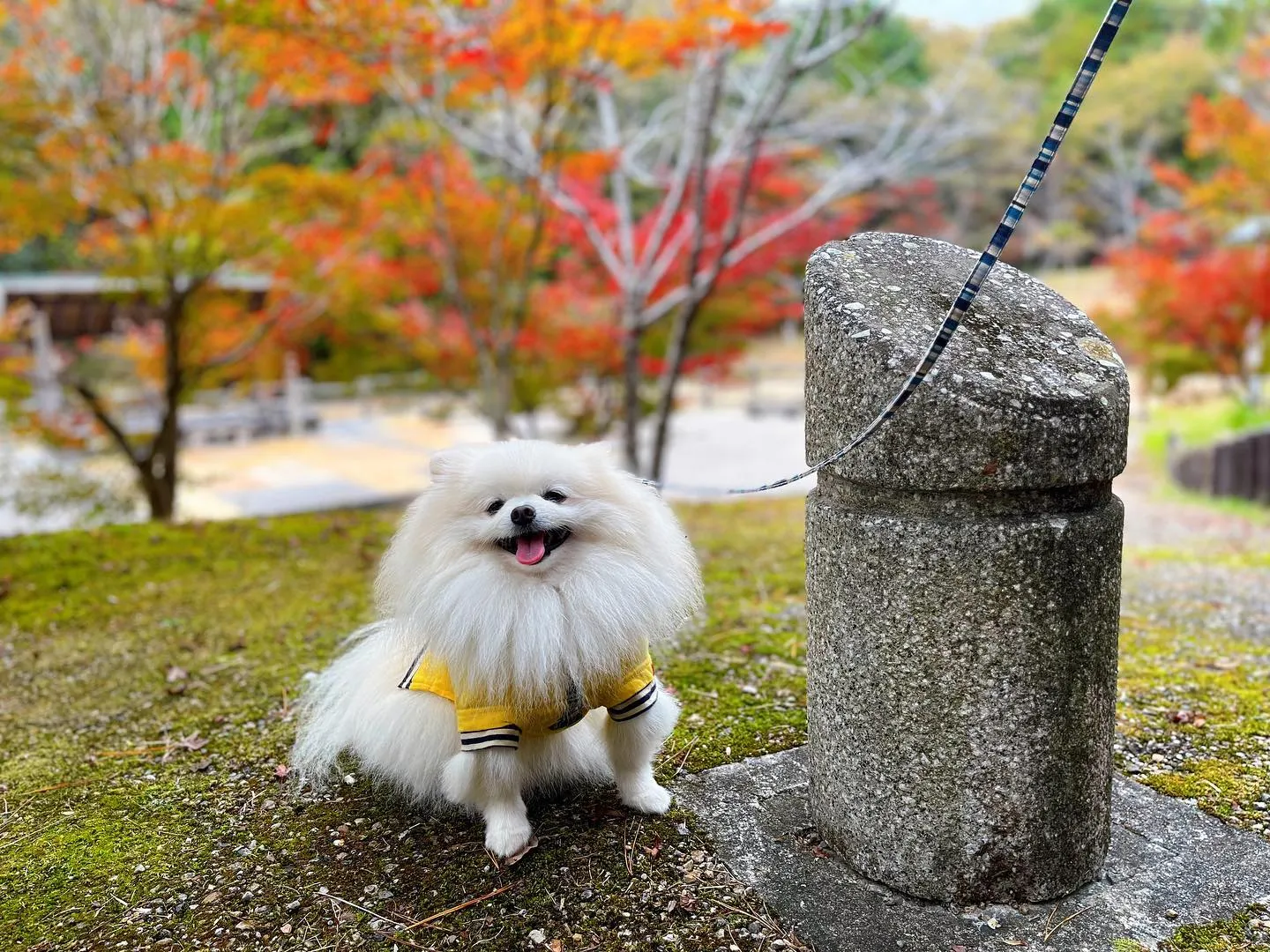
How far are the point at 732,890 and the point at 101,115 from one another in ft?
25.9

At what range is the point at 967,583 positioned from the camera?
75.7 inches

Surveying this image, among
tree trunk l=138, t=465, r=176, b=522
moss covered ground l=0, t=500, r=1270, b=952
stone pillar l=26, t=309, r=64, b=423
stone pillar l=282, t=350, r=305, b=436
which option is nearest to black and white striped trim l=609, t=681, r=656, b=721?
moss covered ground l=0, t=500, r=1270, b=952

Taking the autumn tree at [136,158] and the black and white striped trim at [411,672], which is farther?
the autumn tree at [136,158]

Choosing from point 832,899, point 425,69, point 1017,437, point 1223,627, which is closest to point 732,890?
point 832,899

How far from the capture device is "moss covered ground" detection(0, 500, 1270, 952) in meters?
2.16

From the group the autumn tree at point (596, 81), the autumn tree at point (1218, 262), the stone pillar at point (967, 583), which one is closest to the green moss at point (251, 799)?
the stone pillar at point (967, 583)

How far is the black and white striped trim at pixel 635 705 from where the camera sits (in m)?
2.35

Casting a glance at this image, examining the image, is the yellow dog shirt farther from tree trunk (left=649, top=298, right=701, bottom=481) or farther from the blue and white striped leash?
tree trunk (left=649, top=298, right=701, bottom=481)

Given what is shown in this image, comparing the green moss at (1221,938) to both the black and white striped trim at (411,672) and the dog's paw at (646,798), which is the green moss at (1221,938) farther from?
the black and white striped trim at (411,672)

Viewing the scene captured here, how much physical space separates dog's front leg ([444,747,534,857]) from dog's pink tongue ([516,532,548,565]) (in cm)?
49

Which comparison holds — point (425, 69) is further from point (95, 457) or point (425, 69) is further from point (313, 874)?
point (95, 457)

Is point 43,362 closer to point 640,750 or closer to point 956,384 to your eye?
point 640,750

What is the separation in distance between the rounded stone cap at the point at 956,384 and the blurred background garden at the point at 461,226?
4977 millimetres

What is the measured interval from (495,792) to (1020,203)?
183 cm
